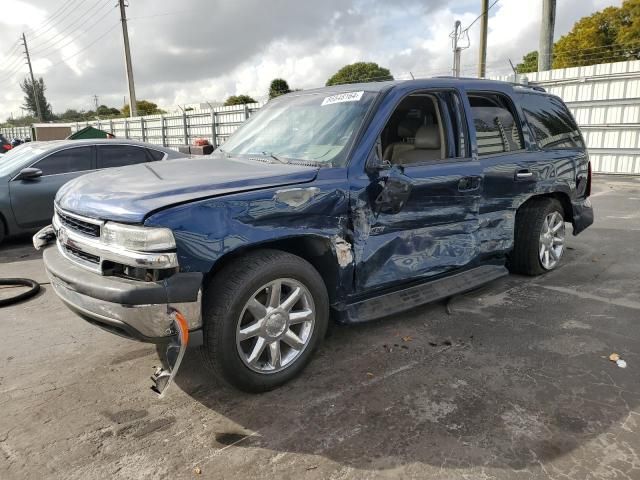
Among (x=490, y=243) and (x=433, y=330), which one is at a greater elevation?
(x=490, y=243)

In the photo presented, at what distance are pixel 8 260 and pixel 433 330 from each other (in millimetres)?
5507

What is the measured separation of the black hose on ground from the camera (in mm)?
4591

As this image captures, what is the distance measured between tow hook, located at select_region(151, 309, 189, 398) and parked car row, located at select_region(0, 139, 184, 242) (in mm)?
5341

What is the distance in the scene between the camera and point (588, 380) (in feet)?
10.1

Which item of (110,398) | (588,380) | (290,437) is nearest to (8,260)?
(110,398)

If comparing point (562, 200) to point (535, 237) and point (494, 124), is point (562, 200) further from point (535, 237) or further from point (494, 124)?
point (494, 124)

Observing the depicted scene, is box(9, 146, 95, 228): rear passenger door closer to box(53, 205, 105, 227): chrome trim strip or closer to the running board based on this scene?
box(53, 205, 105, 227): chrome trim strip

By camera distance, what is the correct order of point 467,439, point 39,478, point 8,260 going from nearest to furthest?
point 39,478 → point 467,439 → point 8,260

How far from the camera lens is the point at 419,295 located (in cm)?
374

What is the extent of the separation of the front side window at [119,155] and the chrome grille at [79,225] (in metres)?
4.57

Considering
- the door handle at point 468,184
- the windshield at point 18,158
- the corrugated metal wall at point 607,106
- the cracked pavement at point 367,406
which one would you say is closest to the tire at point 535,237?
the cracked pavement at point 367,406

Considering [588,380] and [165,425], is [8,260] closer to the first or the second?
[165,425]

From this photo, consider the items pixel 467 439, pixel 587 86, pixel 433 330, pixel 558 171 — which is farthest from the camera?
pixel 587 86

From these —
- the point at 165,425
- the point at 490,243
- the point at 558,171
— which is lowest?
the point at 165,425
